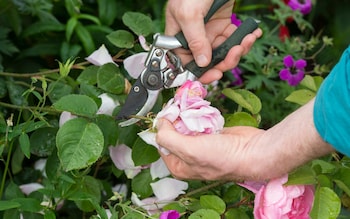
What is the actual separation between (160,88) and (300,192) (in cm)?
31

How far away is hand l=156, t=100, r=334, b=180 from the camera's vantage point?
1023mm

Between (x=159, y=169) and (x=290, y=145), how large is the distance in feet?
1.34

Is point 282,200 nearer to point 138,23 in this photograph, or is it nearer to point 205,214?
point 205,214

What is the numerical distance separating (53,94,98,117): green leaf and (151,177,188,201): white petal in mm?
182

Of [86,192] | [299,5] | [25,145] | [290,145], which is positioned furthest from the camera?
[299,5]

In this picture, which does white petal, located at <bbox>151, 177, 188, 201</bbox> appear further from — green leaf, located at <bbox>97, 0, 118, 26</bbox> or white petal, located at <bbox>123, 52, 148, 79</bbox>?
green leaf, located at <bbox>97, 0, 118, 26</bbox>

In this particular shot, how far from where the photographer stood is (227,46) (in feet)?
4.44

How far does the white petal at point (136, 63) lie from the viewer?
1.40 m

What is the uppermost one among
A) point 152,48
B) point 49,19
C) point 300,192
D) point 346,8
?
point 152,48

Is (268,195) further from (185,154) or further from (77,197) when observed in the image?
(77,197)

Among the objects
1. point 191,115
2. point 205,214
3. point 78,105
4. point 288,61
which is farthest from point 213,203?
point 288,61

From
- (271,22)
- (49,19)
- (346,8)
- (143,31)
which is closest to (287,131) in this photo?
(143,31)

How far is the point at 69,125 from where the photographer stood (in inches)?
49.8

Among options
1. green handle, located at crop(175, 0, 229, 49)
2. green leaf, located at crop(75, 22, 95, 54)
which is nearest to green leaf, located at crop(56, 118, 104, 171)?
green handle, located at crop(175, 0, 229, 49)
